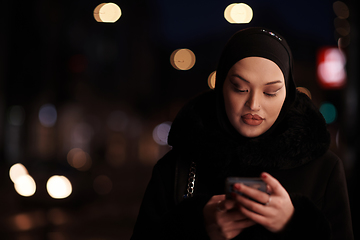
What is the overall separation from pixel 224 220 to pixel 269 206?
9.2 inches

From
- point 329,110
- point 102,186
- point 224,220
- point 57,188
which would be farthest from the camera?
point 329,110

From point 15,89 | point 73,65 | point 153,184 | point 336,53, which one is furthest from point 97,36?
point 153,184

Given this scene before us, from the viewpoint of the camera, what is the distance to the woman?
1.81 metres

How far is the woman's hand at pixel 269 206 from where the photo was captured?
1562 millimetres

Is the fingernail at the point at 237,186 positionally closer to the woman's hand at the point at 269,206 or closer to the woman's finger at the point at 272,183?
the woman's hand at the point at 269,206

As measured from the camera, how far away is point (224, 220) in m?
1.75

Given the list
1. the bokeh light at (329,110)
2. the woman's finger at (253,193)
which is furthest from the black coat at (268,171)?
the bokeh light at (329,110)

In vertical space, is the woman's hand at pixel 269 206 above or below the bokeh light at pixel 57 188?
below

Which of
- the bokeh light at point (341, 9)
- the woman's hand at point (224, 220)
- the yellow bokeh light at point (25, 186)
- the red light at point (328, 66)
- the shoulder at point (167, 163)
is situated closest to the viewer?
the woman's hand at point (224, 220)

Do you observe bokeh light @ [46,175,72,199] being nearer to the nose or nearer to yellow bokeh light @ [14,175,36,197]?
yellow bokeh light @ [14,175,36,197]

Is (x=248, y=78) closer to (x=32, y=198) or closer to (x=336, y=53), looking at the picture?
(x=32, y=198)

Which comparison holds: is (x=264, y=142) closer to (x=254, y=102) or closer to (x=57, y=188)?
(x=254, y=102)

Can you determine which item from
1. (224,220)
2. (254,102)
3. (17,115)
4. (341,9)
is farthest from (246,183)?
(17,115)

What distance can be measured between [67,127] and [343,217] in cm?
2678
